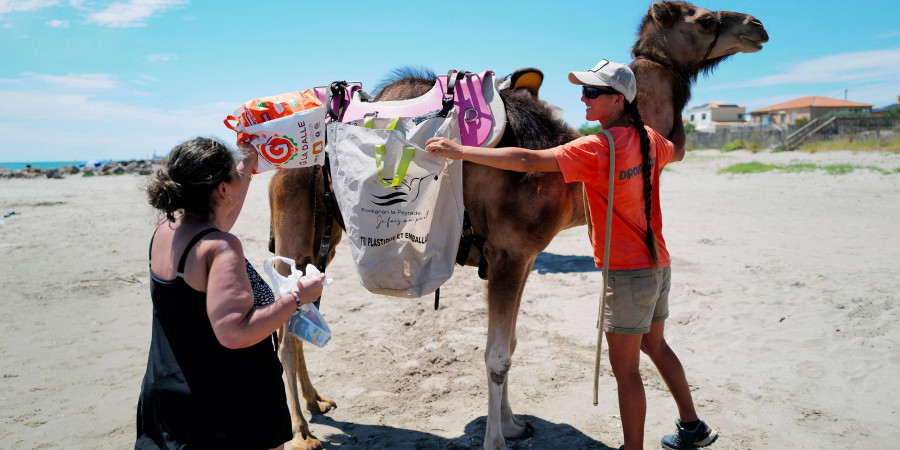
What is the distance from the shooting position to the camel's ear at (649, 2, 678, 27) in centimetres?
352

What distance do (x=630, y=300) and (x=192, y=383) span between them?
81.9 inches

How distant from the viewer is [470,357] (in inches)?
200

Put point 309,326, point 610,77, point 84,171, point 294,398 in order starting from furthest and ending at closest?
point 84,171 < point 294,398 < point 610,77 < point 309,326

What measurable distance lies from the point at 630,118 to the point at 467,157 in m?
0.89

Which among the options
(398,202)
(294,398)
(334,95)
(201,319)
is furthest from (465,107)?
(294,398)

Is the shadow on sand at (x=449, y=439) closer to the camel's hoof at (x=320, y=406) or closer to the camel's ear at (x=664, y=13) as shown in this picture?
the camel's hoof at (x=320, y=406)

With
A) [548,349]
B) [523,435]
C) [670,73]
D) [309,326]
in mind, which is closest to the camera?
[309,326]

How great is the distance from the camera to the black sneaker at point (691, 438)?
339 cm

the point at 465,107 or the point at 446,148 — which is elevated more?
the point at 465,107

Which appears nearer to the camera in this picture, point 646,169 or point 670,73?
point 646,169

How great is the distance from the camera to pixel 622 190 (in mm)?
2658

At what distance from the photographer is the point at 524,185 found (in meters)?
3.26

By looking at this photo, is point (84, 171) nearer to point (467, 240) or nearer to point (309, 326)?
point (467, 240)

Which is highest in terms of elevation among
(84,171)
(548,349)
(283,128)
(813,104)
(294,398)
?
(813,104)
